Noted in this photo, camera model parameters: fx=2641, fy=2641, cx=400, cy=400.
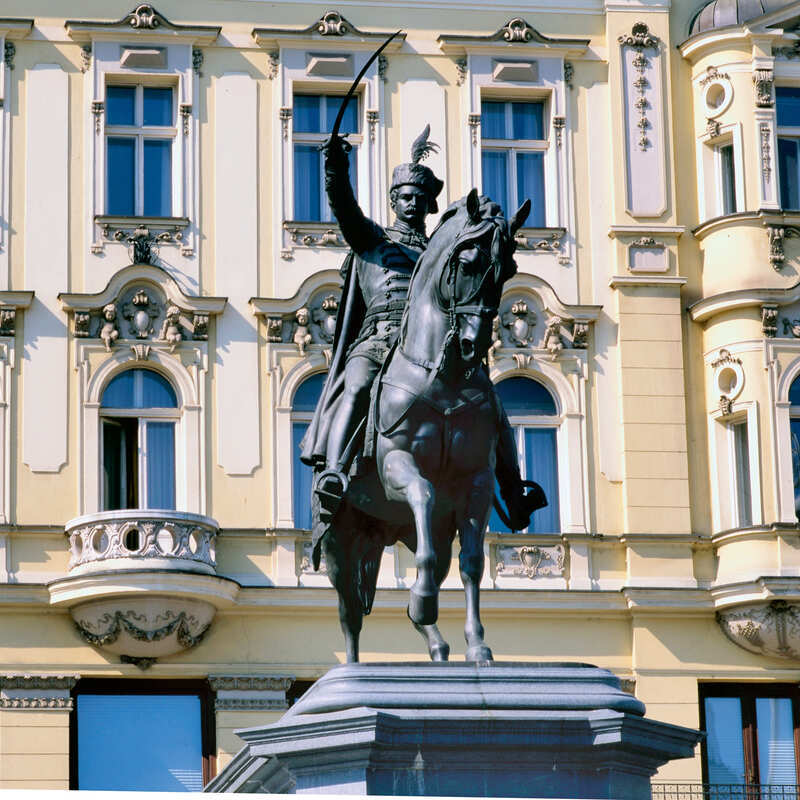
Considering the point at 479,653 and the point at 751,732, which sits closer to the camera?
the point at 479,653

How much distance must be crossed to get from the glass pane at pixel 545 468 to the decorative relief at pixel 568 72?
4.41m

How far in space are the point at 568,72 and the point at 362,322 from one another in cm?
1585

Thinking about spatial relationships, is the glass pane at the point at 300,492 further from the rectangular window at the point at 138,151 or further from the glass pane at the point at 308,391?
the rectangular window at the point at 138,151

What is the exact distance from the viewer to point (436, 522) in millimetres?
16359

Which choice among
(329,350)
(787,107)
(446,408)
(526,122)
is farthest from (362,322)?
(787,107)

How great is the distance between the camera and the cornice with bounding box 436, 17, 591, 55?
32656mm

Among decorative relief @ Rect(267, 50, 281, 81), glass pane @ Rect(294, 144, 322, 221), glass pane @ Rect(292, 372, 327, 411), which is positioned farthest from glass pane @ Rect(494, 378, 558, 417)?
decorative relief @ Rect(267, 50, 281, 81)

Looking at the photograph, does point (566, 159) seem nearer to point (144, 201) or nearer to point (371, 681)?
point (144, 201)

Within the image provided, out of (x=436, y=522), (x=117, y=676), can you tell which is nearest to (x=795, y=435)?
(x=117, y=676)

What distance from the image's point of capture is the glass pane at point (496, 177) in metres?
32.6

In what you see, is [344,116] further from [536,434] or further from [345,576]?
[345,576]

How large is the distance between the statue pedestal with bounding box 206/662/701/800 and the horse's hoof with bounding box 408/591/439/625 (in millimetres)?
803

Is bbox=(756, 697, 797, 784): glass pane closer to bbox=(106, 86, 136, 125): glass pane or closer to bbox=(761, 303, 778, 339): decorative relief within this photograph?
bbox=(761, 303, 778, 339): decorative relief

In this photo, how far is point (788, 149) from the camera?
1292 inches
